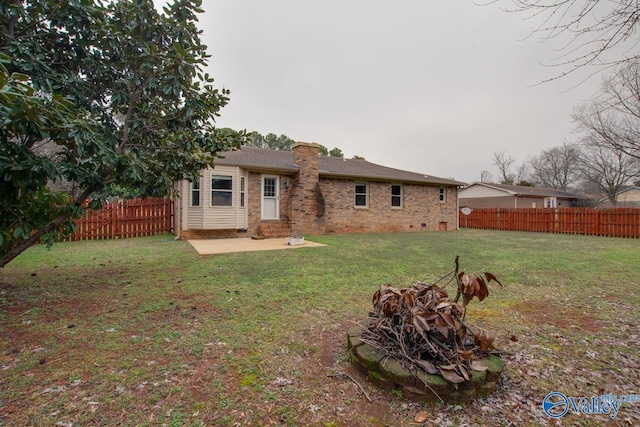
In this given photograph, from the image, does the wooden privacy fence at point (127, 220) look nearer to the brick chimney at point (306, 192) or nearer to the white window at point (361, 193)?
the brick chimney at point (306, 192)

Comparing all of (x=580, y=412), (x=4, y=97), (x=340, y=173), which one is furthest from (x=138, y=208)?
(x=580, y=412)

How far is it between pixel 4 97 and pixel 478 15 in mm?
5333

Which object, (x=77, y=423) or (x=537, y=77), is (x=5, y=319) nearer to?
(x=77, y=423)

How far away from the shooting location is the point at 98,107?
498 centimetres

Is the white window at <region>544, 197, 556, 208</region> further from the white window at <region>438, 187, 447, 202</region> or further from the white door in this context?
the white door

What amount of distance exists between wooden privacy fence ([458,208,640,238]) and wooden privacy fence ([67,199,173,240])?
64.6 feet

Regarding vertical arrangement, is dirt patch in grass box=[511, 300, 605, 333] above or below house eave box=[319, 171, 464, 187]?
below

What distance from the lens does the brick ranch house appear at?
10.8 m

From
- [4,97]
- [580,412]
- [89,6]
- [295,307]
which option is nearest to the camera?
[580,412]

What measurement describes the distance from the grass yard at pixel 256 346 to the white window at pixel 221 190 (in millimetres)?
5257

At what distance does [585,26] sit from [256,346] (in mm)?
4485

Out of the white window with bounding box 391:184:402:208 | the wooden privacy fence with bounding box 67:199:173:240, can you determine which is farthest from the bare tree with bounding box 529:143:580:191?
the wooden privacy fence with bounding box 67:199:173:240

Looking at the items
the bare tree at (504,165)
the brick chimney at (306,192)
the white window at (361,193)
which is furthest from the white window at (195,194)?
the bare tree at (504,165)

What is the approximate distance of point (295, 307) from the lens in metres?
3.80
